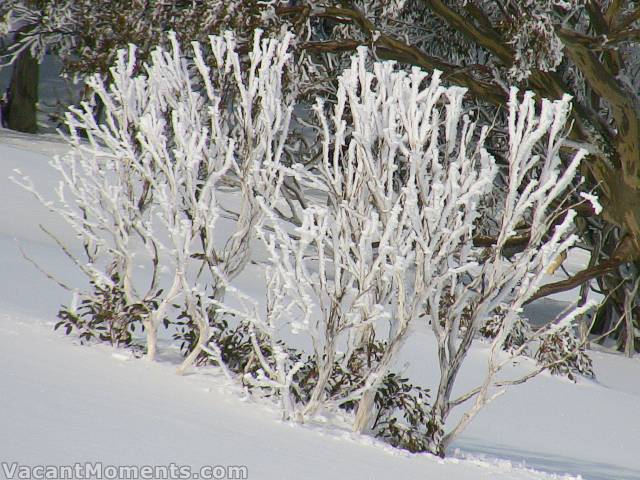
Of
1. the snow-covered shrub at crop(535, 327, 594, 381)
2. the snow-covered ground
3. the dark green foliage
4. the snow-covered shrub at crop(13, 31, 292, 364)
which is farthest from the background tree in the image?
the dark green foliage

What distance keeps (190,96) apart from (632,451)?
3.51m

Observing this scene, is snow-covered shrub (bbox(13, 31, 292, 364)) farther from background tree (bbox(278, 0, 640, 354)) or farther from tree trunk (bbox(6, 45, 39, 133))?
tree trunk (bbox(6, 45, 39, 133))

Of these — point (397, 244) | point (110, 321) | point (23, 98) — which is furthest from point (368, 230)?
point (23, 98)

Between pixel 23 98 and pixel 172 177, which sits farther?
pixel 23 98

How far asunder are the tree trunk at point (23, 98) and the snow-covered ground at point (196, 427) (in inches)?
521

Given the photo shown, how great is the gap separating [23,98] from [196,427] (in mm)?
17568

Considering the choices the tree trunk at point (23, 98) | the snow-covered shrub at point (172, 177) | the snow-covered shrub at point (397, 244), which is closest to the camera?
the snow-covered shrub at point (397, 244)

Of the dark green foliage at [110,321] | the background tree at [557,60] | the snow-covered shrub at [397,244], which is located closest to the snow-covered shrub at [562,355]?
the background tree at [557,60]

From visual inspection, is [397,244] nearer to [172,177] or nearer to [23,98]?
[172,177]

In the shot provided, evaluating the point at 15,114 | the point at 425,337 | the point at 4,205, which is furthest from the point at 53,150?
the point at 425,337

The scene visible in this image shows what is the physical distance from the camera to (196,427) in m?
3.78

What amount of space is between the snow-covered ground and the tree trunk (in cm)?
1324

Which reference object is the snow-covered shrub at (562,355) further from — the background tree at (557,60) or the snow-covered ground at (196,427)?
the background tree at (557,60)

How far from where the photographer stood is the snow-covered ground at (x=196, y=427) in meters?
3.34
